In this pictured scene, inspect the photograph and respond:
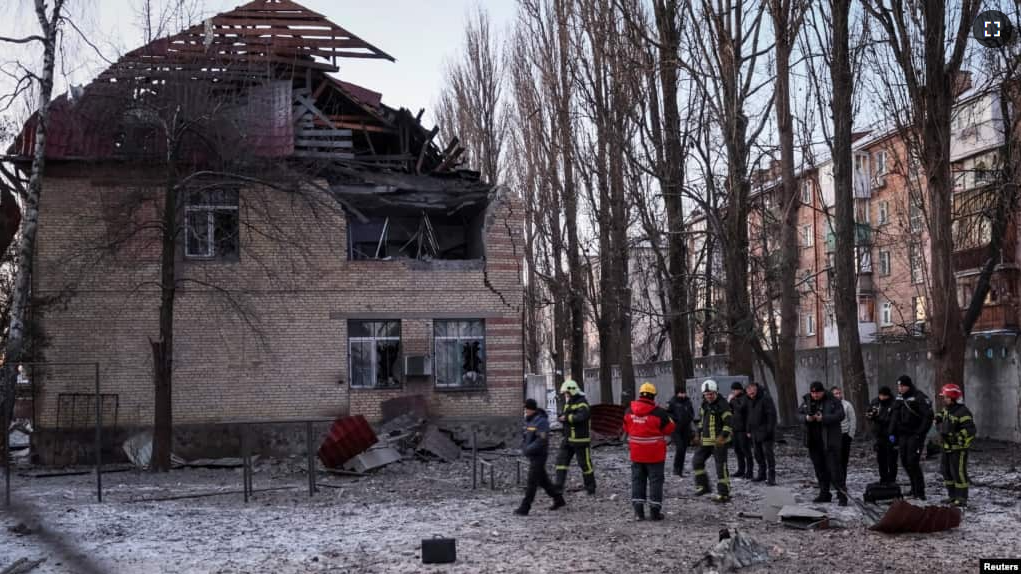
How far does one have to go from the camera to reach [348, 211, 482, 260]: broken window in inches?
1053

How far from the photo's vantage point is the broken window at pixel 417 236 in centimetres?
2673

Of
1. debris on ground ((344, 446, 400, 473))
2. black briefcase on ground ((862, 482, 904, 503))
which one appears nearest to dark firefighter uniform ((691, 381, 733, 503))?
black briefcase on ground ((862, 482, 904, 503))

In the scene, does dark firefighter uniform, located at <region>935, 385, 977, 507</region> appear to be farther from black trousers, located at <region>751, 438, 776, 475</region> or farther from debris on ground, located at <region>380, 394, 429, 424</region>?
debris on ground, located at <region>380, 394, 429, 424</region>

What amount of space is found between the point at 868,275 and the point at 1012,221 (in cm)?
2911

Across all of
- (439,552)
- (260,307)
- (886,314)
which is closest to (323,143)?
(260,307)

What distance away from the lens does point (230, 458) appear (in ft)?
77.6

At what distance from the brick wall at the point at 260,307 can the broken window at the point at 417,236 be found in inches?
39.8

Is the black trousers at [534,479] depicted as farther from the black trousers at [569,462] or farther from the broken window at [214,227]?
the broken window at [214,227]

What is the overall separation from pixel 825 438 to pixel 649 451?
2.80 meters

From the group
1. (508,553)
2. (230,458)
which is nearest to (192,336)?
(230,458)

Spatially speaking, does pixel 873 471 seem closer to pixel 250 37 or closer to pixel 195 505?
pixel 195 505

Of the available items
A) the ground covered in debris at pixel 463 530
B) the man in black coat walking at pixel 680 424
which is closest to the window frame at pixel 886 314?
the ground covered in debris at pixel 463 530

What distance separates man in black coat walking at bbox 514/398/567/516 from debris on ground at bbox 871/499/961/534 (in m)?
4.37

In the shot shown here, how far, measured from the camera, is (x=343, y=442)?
66.5 ft
